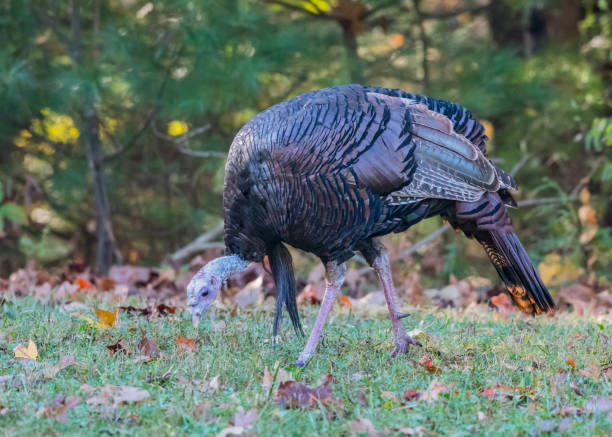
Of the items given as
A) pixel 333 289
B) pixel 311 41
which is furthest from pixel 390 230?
pixel 311 41

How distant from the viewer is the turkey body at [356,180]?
3.76 metres

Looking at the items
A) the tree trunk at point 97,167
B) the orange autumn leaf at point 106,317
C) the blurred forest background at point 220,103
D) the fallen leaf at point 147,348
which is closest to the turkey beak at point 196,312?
the fallen leaf at point 147,348

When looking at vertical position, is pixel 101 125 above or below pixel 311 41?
below

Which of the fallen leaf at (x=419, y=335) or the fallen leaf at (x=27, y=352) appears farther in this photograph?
the fallen leaf at (x=419, y=335)

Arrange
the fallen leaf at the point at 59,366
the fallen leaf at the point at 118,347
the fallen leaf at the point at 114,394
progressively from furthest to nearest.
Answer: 1. the fallen leaf at the point at 118,347
2. the fallen leaf at the point at 59,366
3. the fallen leaf at the point at 114,394

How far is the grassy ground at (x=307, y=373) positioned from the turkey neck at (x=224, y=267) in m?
0.36

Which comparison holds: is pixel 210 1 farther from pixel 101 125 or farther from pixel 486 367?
pixel 486 367

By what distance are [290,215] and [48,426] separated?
5.29 ft

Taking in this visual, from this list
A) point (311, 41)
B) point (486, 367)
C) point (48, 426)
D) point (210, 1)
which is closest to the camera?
point (48, 426)

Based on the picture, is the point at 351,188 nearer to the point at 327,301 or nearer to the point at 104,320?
the point at 327,301

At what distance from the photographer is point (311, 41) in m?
7.50

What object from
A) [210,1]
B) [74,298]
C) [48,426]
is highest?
[210,1]

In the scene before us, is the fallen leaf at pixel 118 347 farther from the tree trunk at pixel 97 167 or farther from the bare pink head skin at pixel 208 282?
→ the tree trunk at pixel 97 167

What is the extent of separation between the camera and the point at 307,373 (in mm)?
3463
